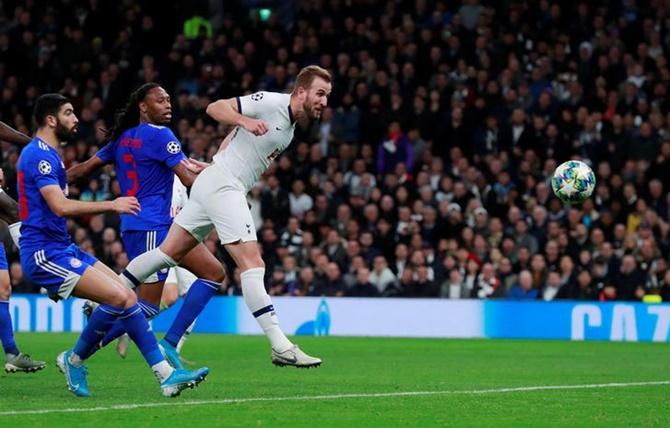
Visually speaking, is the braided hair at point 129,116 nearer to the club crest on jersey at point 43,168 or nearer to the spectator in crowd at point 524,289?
the club crest on jersey at point 43,168

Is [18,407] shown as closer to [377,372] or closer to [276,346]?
[276,346]

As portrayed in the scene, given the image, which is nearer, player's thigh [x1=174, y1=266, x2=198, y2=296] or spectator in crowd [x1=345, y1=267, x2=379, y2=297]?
player's thigh [x1=174, y1=266, x2=198, y2=296]

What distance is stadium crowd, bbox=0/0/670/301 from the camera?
71.7 ft

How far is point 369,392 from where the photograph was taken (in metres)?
10.5

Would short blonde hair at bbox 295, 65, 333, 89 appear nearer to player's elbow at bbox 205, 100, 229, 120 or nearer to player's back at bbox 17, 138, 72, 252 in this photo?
Result: player's elbow at bbox 205, 100, 229, 120

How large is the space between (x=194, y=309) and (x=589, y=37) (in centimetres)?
1464

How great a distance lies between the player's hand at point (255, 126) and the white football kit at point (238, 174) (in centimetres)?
33

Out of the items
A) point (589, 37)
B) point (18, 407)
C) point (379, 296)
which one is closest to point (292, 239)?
point (379, 296)

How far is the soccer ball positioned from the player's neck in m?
6.31

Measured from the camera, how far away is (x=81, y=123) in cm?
2622

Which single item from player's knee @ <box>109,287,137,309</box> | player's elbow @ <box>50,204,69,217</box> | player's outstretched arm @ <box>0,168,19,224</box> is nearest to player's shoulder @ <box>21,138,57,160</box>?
player's elbow @ <box>50,204,69,217</box>

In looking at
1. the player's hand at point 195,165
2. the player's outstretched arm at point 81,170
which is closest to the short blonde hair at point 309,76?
the player's hand at point 195,165

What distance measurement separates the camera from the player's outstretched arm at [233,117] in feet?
33.8

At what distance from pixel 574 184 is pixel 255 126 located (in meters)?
5.09
